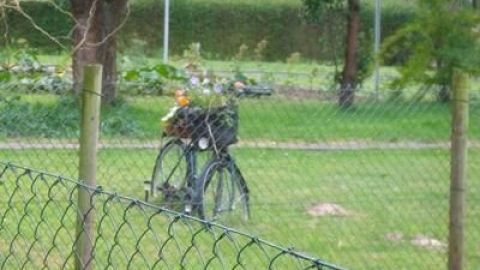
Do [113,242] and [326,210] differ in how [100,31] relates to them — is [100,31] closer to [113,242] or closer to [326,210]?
[326,210]

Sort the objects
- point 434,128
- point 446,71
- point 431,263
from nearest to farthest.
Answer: point 431,263
point 446,71
point 434,128

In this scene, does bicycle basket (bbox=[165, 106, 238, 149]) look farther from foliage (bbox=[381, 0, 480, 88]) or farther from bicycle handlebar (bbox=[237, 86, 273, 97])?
foliage (bbox=[381, 0, 480, 88])

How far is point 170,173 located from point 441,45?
75.7 inches

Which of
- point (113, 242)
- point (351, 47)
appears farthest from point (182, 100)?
point (351, 47)

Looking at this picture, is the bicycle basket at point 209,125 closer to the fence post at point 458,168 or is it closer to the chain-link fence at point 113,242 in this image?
the chain-link fence at point 113,242

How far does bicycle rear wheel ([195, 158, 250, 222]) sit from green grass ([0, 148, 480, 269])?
12 cm

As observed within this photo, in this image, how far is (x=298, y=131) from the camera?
26.6 feet

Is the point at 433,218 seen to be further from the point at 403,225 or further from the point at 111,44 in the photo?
the point at 111,44

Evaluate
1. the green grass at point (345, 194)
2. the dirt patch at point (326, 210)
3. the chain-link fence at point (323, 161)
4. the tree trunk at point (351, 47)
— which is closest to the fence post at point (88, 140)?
the green grass at point (345, 194)

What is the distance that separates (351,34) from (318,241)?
9.41 metres

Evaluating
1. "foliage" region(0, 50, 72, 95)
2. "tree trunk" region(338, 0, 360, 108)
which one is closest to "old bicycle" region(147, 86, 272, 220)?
"foliage" region(0, 50, 72, 95)

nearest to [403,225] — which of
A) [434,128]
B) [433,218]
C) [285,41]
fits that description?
[433,218]

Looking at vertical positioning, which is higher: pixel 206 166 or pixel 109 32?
pixel 109 32

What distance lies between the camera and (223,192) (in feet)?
23.9
